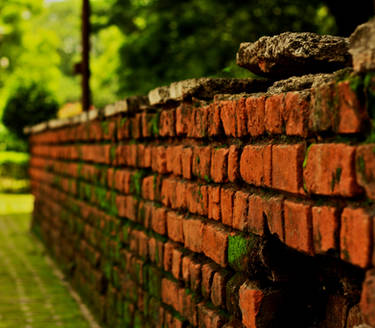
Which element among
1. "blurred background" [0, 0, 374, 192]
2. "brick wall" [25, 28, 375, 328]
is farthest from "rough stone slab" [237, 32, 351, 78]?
"blurred background" [0, 0, 374, 192]

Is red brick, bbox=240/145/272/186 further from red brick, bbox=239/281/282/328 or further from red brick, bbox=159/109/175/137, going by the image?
red brick, bbox=159/109/175/137

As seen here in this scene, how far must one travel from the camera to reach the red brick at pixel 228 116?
2.49 meters

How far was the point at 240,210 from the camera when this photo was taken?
2430 millimetres

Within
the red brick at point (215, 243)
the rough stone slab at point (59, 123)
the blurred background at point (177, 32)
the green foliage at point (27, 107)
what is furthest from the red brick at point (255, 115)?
the green foliage at point (27, 107)

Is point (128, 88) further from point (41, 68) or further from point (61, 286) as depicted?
point (41, 68)

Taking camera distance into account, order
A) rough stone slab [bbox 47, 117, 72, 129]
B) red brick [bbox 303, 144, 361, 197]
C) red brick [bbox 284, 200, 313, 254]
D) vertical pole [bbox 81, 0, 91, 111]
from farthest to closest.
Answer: vertical pole [bbox 81, 0, 91, 111] → rough stone slab [bbox 47, 117, 72, 129] → red brick [bbox 284, 200, 313, 254] → red brick [bbox 303, 144, 361, 197]

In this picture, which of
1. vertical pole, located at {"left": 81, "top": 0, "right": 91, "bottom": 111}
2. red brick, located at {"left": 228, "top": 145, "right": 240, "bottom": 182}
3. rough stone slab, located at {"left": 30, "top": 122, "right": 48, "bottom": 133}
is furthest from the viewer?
vertical pole, located at {"left": 81, "top": 0, "right": 91, "bottom": 111}

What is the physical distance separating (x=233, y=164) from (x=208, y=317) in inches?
24.2

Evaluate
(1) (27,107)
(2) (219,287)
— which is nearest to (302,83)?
(2) (219,287)

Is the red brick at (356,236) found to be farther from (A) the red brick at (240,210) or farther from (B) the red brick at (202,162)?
(B) the red brick at (202,162)

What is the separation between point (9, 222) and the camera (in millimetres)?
12500

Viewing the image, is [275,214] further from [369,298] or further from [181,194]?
[181,194]

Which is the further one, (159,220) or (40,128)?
(40,128)

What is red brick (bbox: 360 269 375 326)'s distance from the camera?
5.31 ft
